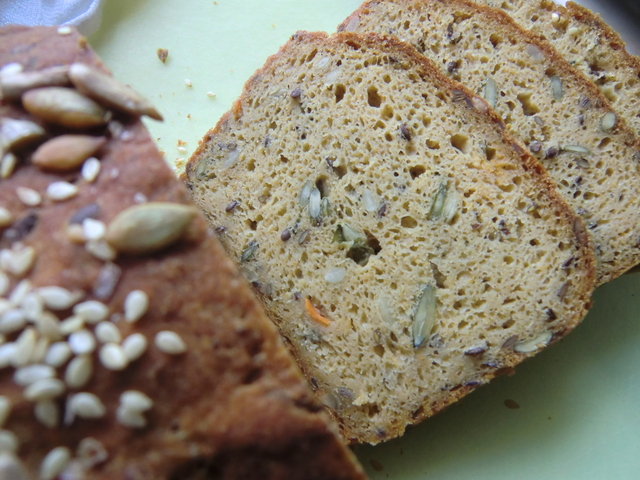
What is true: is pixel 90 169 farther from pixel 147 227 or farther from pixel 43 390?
pixel 43 390

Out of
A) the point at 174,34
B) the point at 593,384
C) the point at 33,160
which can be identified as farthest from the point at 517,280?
the point at 174,34

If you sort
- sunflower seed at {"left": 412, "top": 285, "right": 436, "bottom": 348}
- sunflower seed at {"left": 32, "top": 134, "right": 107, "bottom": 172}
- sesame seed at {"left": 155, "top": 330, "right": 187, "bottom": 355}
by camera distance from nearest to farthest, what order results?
sesame seed at {"left": 155, "top": 330, "right": 187, "bottom": 355} → sunflower seed at {"left": 32, "top": 134, "right": 107, "bottom": 172} → sunflower seed at {"left": 412, "top": 285, "right": 436, "bottom": 348}

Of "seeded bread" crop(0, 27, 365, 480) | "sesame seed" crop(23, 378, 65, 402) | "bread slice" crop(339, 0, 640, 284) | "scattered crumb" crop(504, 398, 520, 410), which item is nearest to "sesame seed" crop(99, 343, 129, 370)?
"seeded bread" crop(0, 27, 365, 480)

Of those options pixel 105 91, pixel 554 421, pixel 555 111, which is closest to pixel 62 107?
pixel 105 91

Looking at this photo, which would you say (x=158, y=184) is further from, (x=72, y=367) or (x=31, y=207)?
(x=72, y=367)

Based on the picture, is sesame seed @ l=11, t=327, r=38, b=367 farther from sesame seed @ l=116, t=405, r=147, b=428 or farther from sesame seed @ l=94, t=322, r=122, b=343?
sesame seed @ l=116, t=405, r=147, b=428

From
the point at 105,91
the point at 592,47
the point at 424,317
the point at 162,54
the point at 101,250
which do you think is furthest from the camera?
the point at 162,54
